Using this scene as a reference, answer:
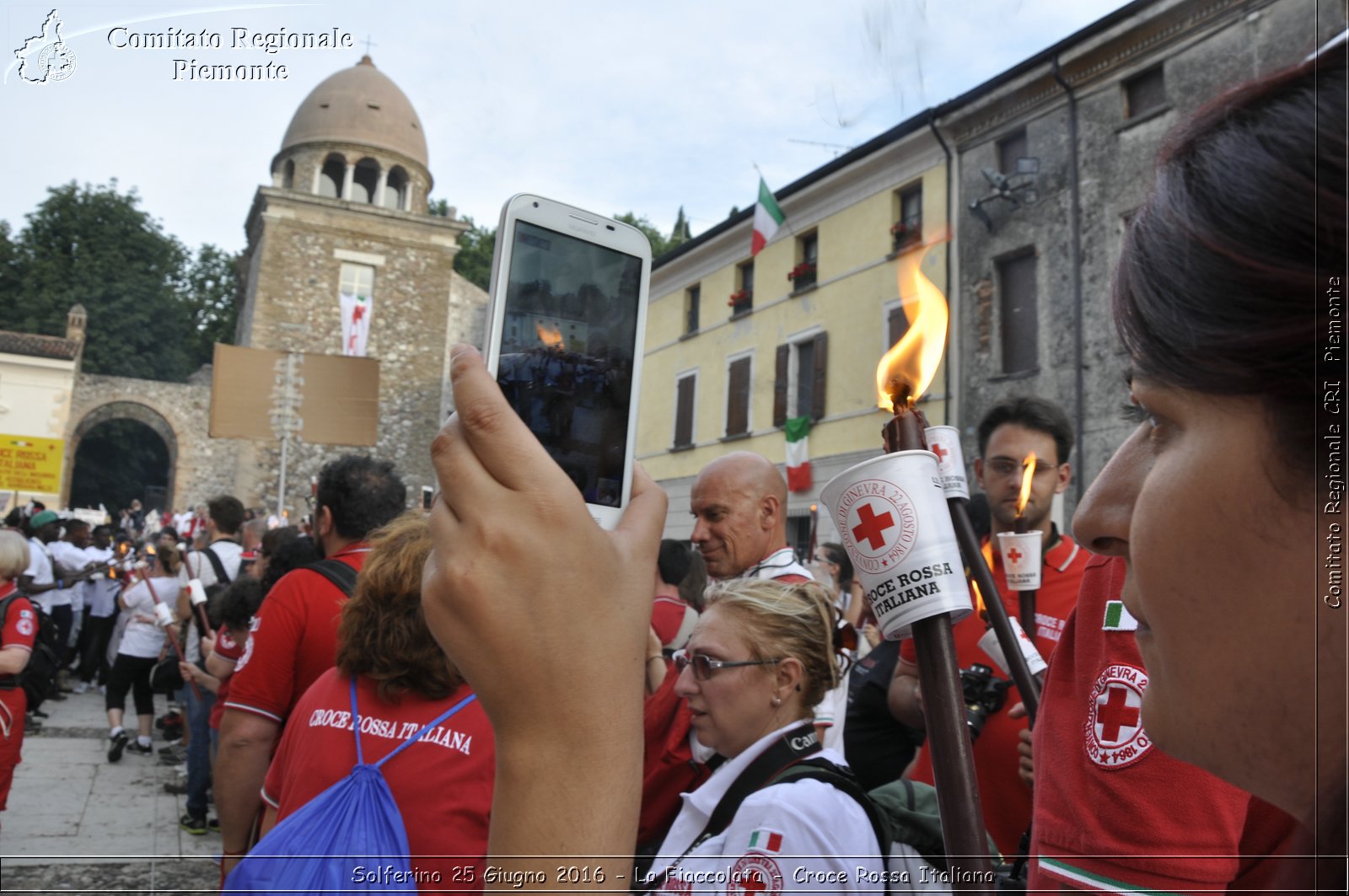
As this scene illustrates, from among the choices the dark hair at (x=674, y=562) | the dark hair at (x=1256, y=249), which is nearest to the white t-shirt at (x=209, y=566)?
the dark hair at (x=674, y=562)

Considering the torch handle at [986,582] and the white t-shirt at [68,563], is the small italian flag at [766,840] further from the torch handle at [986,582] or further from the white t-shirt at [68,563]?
the white t-shirt at [68,563]

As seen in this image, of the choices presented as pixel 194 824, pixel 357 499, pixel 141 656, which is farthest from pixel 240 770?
pixel 141 656

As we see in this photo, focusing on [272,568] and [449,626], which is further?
[272,568]

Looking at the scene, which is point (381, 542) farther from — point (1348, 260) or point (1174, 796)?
point (1348, 260)

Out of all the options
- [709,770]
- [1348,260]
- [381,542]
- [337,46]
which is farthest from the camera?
[709,770]

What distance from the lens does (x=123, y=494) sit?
26922 millimetres

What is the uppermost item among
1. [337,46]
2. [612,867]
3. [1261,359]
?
[337,46]

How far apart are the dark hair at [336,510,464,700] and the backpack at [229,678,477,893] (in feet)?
0.76

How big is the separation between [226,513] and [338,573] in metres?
4.85

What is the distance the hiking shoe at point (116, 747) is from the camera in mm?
7684

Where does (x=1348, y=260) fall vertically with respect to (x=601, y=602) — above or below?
above

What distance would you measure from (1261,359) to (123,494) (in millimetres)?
31201

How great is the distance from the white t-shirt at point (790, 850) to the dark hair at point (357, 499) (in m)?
2.02

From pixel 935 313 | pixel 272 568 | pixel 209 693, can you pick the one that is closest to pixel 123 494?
pixel 209 693
